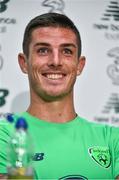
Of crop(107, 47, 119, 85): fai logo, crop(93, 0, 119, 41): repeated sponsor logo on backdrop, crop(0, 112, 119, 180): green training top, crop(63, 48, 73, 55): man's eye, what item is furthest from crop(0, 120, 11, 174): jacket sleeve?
crop(93, 0, 119, 41): repeated sponsor logo on backdrop

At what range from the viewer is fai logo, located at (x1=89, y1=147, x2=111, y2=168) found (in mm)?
1635

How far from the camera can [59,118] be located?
1751 mm

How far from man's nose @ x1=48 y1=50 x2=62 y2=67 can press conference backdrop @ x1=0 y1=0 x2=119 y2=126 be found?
1.09ft

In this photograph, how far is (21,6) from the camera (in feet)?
6.84

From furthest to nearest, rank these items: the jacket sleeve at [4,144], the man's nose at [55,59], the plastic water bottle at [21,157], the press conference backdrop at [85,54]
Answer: the press conference backdrop at [85,54] → the man's nose at [55,59] → the jacket sleeve at [4,144] → the plastic water bottle at [21,157]

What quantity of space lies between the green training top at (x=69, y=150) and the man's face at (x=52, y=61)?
151mm

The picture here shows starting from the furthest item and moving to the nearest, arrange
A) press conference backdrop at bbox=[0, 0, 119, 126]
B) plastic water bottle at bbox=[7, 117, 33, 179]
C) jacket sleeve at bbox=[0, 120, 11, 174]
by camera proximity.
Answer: press conference backdrop at bbox=[0, 0, 119, 126] → jacket sleeve at bbox=[0, 120, 11, 174] → plastic water bottle at bbox=[7, 117, 33, 179]

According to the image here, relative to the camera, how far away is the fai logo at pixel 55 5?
2.07 m

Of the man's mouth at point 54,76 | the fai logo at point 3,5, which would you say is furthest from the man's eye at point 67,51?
the fai logo at point 3,5

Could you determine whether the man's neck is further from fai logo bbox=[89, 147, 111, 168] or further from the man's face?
fai logo bbox=[89, 147, 111, 168]

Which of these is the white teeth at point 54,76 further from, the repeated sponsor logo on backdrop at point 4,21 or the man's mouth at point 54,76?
the repeated sponsor logo on backdrop at point 4,21

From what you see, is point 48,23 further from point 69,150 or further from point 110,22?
point 69,150

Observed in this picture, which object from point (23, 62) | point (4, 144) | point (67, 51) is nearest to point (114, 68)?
point (67, 51)

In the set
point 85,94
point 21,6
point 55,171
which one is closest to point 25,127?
point 55,171
